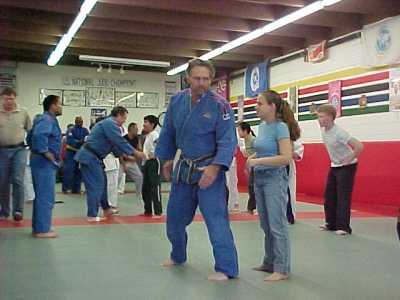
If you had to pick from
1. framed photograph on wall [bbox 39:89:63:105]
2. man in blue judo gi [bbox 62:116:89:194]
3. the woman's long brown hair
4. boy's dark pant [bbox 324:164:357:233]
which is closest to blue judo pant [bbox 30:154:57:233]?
the woman's long brown hair

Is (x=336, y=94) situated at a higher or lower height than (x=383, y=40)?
lower

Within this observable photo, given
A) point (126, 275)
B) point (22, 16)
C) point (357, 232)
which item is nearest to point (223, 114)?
point (126, 275)

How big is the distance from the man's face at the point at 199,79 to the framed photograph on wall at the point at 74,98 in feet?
35.9

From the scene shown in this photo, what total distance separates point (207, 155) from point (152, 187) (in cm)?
331

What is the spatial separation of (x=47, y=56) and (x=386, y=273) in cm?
1087

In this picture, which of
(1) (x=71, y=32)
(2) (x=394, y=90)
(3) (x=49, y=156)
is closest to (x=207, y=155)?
(3) (x=49, y=156)

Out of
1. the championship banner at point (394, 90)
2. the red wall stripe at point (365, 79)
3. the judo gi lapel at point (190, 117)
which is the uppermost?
the red wall stripe at point (365, 79)

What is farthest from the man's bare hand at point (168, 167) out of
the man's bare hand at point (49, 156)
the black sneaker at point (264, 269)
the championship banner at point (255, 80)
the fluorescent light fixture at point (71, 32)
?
the championship banner at point (255, 80)

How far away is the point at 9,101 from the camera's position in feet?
20.0

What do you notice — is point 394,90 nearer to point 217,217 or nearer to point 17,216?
point 217,217

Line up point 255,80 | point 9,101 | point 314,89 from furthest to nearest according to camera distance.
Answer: point 255,80 < point 314,89 < point 9,101

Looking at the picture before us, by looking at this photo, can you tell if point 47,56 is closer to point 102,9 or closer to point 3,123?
point 102,9

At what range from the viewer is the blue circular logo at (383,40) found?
775 centimetres

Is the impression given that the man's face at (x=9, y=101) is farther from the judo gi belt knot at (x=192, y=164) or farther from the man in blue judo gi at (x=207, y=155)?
the judo gi belt knot at (x=192, y=164)
